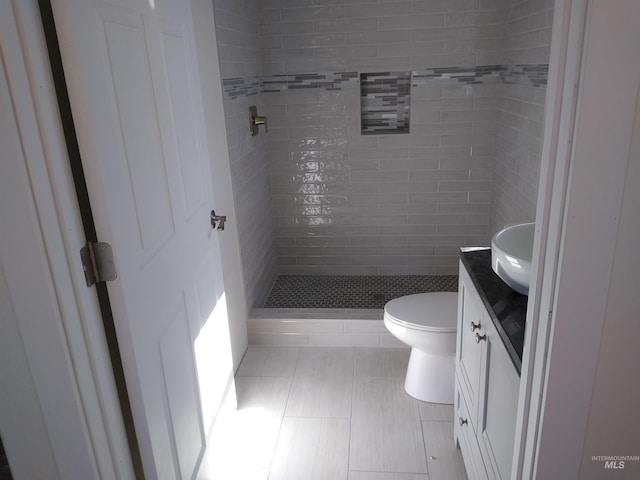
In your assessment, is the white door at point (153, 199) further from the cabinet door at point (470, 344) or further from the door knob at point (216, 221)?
the cabinet door at point (470, 344)

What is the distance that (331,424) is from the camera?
2.14 m

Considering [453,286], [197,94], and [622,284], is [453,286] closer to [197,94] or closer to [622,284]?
[197,94]

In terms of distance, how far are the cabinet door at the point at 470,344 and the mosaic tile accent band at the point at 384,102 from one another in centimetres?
177

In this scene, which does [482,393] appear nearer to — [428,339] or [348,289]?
[428,339]

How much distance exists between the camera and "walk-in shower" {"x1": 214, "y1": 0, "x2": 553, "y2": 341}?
2844 mm

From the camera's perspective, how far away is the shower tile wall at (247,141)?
8.07 ft

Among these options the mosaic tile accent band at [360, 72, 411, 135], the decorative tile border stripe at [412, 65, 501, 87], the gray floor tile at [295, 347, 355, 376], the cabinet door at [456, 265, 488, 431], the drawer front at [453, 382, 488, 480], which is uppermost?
the decorative tile border stripe at [412, 65, 501, 87]

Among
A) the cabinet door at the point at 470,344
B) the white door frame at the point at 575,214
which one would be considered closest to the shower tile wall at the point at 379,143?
the cabinet door at the point at 470,344

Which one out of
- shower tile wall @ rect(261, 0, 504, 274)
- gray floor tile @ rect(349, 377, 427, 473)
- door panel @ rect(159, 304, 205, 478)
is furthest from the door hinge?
shower tile wall @ rect(261, 0, 504, 274)

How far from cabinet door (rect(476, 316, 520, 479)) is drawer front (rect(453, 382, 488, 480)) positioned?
3.3 inches

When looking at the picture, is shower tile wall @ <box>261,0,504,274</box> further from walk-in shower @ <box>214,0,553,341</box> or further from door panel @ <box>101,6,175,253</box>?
door panel @ <box>101,6,175,253</box>

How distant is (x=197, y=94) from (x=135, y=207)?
2.21 ft

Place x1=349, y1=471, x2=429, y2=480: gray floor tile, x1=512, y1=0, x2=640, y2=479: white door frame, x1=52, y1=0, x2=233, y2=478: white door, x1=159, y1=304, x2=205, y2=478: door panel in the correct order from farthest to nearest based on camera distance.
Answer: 1. x1=349, y1=471, x2=429, y2=480: gray floor tile
2. x1=159, y1=304, x2=205, y2=478: door panel
3. x1=52, y1=0, x2=233, y2=478: white door
4. x1=512, y1=0, x2=640, y2=479: white door frame

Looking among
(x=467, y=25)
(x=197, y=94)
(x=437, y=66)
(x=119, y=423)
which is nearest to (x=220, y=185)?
(x=197, y=94)
